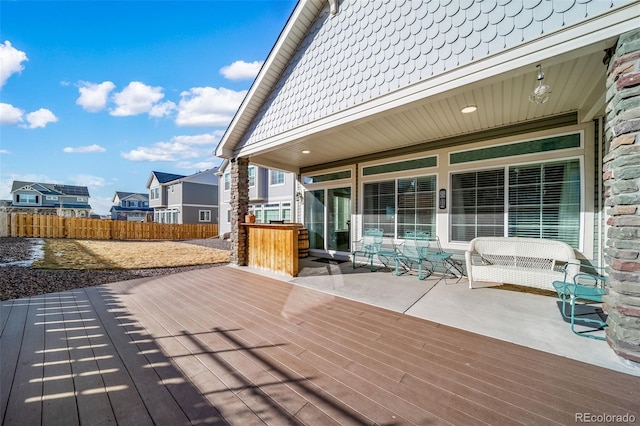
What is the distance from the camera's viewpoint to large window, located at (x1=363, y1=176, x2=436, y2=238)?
5664 mm

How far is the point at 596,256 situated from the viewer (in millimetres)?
3922

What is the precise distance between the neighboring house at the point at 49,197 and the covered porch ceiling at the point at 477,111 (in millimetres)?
34490

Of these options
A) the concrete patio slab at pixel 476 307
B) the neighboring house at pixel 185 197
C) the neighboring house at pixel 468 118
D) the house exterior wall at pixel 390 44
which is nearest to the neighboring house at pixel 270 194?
the neighboring house at pixel 468 118

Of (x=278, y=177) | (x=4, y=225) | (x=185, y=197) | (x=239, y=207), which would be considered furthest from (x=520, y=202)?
(x=185, y=197)

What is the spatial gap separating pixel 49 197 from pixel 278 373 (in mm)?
43534

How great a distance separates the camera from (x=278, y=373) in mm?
2016

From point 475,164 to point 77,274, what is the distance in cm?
894

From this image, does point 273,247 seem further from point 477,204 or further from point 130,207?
point 130,207

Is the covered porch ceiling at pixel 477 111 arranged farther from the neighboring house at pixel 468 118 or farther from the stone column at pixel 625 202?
the stone column at pixel 625 202

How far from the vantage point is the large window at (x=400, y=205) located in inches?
223

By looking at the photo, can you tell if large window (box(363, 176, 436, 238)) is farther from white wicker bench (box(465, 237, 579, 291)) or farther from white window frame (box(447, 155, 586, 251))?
white wicker bench (box(465, 237, 579, 291))

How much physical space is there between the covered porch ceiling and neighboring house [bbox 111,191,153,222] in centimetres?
3454

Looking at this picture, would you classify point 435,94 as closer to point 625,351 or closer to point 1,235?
point 625,351

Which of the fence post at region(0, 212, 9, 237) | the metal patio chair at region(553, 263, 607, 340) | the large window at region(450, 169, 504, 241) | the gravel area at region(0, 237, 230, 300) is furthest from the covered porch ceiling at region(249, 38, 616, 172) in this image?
the fence post at region(0, 212, 9, 237)
